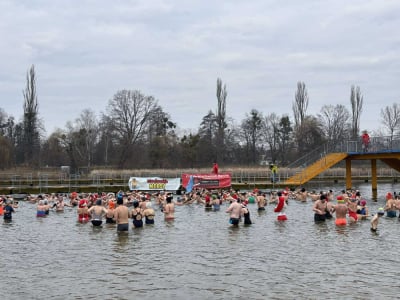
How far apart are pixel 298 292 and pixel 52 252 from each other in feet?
28.4

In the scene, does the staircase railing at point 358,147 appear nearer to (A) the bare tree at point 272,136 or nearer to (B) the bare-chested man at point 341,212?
(B) the bare-chested man at point 341,212

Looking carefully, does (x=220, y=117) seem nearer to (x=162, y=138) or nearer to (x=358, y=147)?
A: (x=162, y=138)

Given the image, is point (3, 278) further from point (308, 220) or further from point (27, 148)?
point (27, 148)

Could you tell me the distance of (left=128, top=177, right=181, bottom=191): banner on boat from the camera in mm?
45469

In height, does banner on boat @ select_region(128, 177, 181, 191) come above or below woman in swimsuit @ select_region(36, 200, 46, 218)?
above

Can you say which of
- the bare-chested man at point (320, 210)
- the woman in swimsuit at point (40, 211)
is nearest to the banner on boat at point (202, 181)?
the woman in swimsuit at point (40, 211)

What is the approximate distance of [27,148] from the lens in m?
77.8

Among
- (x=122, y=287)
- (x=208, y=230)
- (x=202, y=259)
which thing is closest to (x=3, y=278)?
(x=122, y=287)

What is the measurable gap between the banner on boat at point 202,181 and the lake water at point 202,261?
2172 cm

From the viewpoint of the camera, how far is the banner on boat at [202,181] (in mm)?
45344

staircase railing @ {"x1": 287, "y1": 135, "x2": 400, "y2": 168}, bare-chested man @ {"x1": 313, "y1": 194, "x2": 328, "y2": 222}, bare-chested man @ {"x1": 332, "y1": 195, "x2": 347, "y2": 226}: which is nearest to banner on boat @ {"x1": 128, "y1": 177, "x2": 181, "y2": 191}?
staircase railing @ {"x1": 287, "y1": 135, "x2": 400, "y2": 168}

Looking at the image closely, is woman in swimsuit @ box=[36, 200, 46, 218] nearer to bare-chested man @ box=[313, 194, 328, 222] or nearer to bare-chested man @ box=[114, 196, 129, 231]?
bare-chested man @ box=[114, 196, 129, 231]

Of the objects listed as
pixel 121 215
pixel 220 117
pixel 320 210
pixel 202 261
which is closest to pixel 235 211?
pixel 320 210

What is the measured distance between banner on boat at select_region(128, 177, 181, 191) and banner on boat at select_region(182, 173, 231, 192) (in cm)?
70
